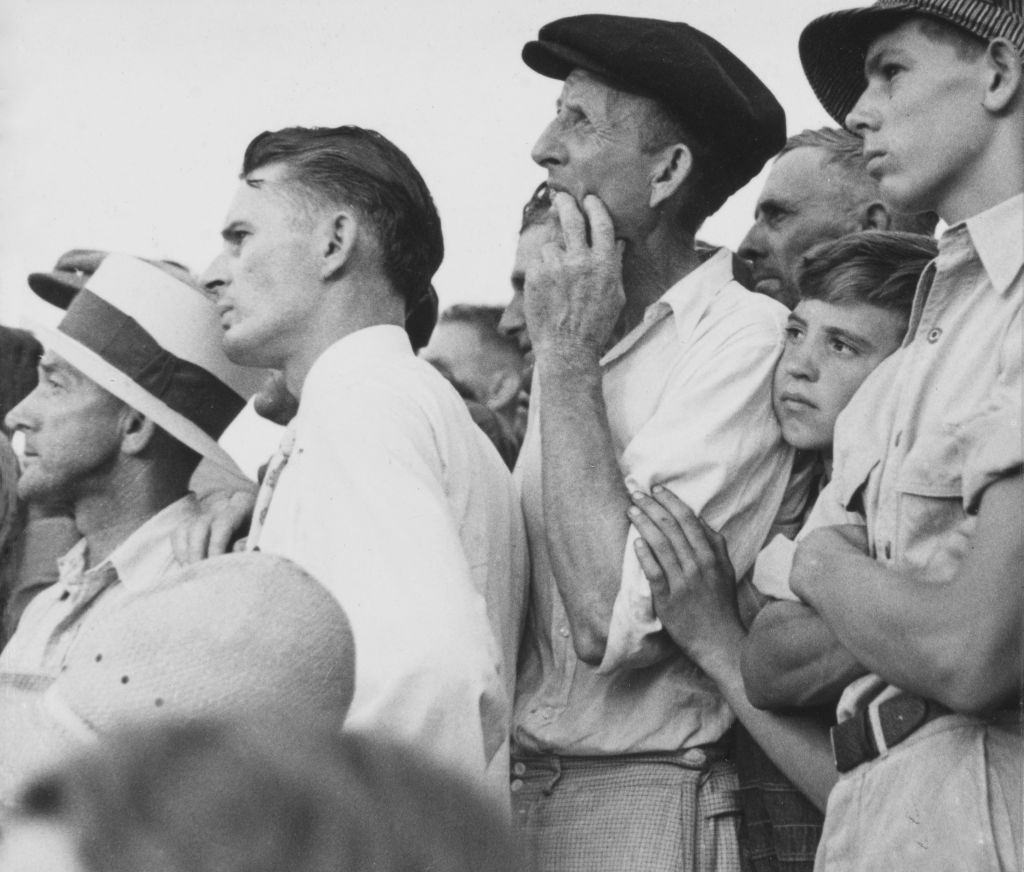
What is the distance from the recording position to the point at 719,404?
343cm

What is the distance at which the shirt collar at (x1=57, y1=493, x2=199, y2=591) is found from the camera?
4230 mm

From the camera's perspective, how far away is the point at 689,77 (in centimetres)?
380

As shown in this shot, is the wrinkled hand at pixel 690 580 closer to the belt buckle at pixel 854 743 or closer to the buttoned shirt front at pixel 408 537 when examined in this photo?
the buttoned shirt front at pixel 408 537

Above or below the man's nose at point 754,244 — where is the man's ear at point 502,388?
below

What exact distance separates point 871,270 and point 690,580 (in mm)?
666

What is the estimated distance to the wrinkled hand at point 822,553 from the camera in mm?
2717

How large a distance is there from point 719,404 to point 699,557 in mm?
317

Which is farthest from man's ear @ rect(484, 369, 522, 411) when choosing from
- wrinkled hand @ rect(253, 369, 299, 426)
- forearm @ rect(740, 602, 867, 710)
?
forearm @ rect(740, 602, 867, 710)

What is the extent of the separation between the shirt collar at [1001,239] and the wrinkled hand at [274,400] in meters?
2.17

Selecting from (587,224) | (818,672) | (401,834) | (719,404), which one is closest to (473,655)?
(818,672)

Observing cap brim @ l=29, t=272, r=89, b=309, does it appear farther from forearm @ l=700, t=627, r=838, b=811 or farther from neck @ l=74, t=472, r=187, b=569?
forearm @ l=700, t=627, r=838, b=811

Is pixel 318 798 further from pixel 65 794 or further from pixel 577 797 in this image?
pixel 577 797

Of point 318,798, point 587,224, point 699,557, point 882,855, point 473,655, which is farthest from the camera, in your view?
point 587,224

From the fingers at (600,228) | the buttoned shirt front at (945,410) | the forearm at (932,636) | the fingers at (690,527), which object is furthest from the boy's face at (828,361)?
the forearm at (932,636)
